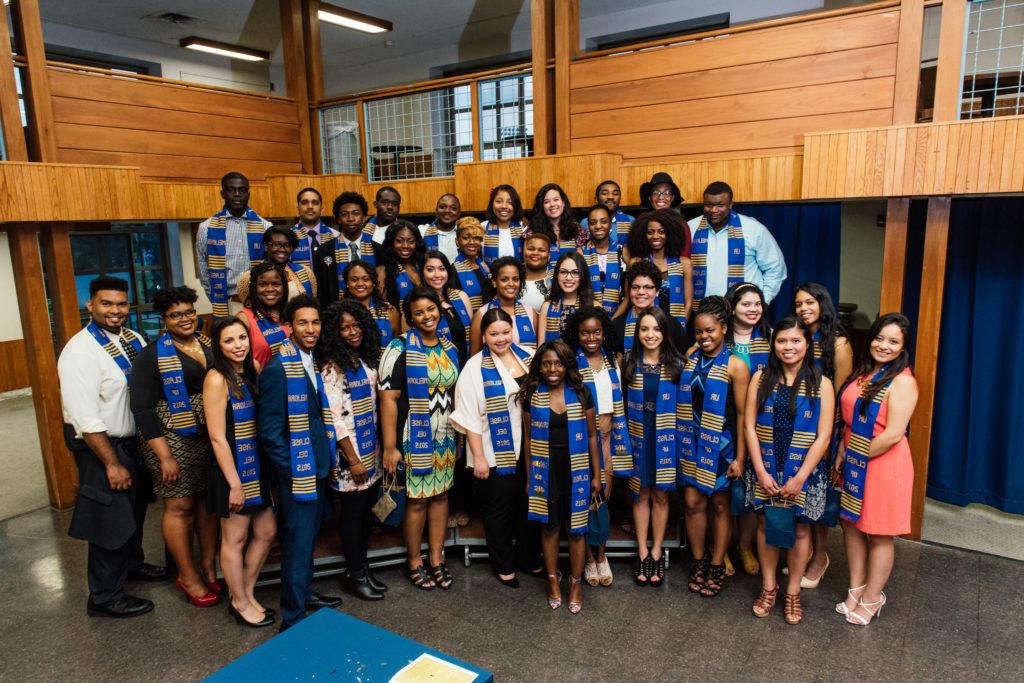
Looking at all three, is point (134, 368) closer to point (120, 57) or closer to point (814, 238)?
point (814, 238)

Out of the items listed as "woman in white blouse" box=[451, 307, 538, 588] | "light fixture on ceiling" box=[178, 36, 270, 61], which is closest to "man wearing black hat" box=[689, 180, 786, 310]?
"woman in white blouse" box=[451, 307, 538, 588]

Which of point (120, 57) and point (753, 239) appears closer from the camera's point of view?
point (753, 239)

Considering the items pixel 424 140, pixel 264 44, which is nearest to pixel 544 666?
pixel 424 140

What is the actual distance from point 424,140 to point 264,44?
6068mm

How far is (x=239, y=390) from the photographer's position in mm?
3375

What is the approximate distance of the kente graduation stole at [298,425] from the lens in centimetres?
338

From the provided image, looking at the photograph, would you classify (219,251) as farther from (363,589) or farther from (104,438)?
(363,589)

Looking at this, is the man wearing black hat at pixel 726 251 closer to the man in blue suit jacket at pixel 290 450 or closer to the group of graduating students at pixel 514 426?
the group of graduating students at pixel 514 426

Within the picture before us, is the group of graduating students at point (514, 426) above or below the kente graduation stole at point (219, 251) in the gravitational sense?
below

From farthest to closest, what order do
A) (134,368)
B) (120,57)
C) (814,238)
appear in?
(120,57), (814,238), (134,368)

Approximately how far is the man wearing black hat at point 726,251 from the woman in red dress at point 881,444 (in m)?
1.28

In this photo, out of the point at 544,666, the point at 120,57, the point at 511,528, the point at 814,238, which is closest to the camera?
the point at 544,666

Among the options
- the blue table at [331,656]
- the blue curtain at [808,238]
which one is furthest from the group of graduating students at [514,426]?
the blue curtain at [808,238]

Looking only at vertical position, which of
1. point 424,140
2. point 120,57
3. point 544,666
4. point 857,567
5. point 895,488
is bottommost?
point 544,666
